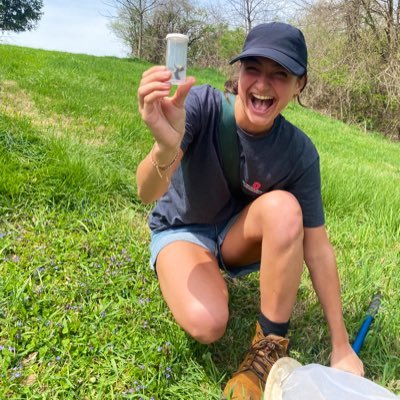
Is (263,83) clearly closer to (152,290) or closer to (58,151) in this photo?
(152,290)

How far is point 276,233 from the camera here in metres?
1.60

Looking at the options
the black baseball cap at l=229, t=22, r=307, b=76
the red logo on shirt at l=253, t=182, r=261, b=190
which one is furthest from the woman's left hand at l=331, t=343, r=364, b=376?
the black baseball cap at l=229, t=22, r=307, b=76

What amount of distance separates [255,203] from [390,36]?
1246 centimetres

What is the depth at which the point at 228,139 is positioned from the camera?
1.77 m

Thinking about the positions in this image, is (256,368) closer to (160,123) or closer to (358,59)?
(160,123)

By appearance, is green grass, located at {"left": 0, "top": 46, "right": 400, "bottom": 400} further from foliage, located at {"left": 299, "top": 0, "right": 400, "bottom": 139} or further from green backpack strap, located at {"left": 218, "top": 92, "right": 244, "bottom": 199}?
foliage, located at {"left": 299, "top": 0, "right": 400, "bottom": 139}

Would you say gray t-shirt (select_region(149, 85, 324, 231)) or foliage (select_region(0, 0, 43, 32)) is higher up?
foliage (select_region(0, 0, 43, 32))

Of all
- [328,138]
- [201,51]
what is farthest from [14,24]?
[328,138]

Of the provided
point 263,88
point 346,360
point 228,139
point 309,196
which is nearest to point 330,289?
point 346,360

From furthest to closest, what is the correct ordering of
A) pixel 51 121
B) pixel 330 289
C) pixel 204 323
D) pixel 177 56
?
pixel 51 121
pixel 330 289
pixel 204 323
pixel 177 56

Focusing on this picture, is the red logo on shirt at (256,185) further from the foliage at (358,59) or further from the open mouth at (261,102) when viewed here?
the foliage at (358,59)

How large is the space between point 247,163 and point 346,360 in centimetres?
86

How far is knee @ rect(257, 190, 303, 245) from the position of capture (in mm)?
1596

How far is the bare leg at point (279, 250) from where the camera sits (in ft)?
5.25
